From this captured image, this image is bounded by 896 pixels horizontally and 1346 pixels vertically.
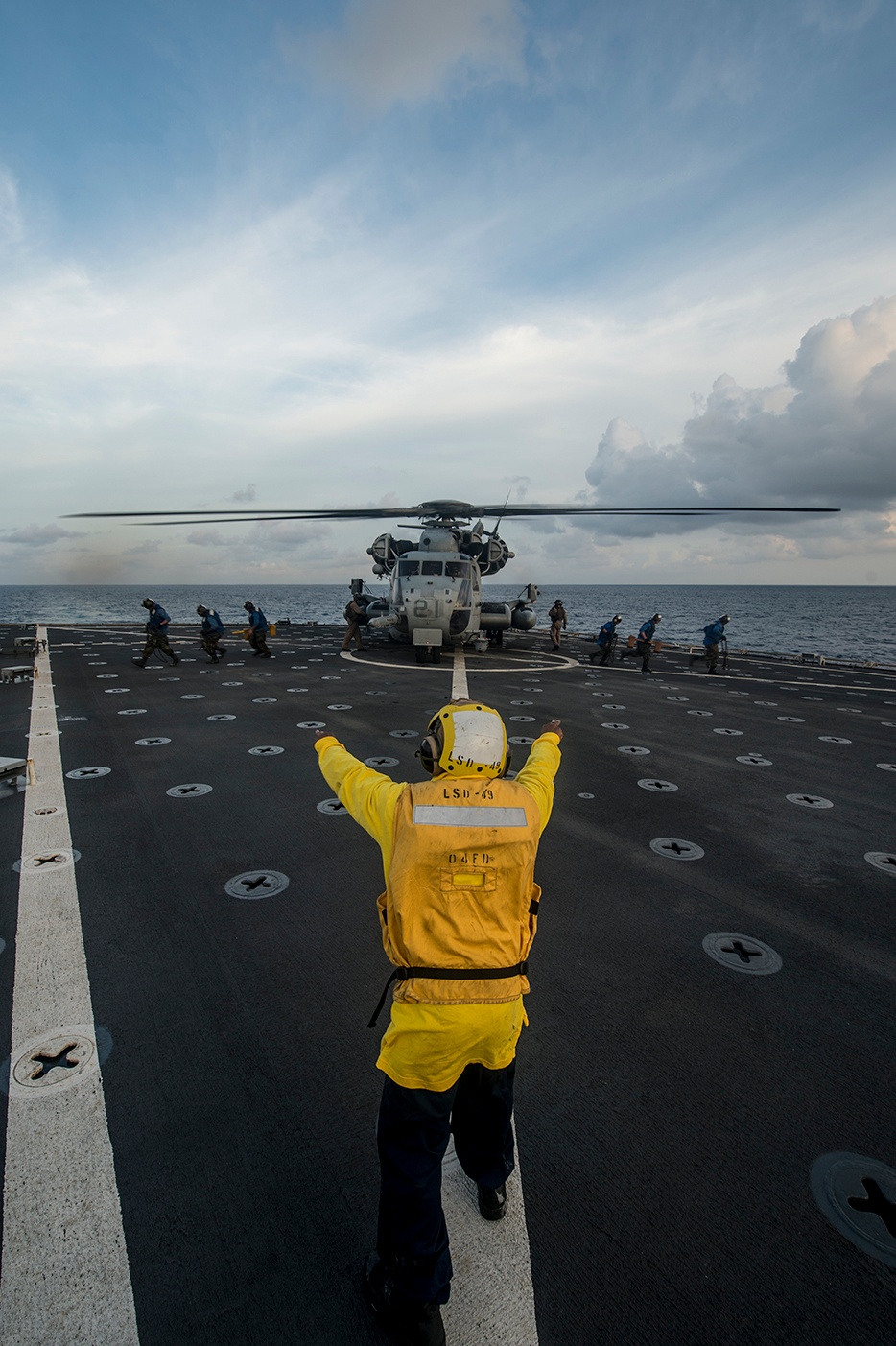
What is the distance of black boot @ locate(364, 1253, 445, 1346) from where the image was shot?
1.83 m

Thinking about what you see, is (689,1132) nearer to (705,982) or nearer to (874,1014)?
(705,982)

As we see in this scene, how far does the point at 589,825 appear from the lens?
20.0 feet

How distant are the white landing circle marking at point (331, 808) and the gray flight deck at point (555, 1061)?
5.2 inches

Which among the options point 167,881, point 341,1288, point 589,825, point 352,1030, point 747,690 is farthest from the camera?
point 747,690

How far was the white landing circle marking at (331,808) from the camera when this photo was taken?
20.3ft

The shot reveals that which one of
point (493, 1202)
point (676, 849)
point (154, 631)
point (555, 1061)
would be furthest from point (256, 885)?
point (154, 631)

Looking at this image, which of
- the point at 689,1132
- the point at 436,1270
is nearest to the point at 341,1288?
the point at 436,1270

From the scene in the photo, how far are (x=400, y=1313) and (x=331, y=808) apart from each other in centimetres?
460

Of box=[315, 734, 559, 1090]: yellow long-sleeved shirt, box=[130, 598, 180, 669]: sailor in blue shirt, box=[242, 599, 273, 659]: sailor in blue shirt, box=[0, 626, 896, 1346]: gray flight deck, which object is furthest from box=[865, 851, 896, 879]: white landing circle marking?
box=[242, 599, 273, 659]: sailor in blue shirt

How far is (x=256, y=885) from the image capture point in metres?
4.72

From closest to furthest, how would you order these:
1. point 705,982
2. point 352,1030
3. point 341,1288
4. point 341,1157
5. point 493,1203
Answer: point 341,1288, point 493,1203, point 341,1157, point 352,1030, point 705,982

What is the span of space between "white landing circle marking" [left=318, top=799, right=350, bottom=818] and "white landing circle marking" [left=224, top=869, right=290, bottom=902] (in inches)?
49.8

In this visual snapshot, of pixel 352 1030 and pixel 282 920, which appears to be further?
pixel 282 920

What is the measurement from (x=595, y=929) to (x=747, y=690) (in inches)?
510
